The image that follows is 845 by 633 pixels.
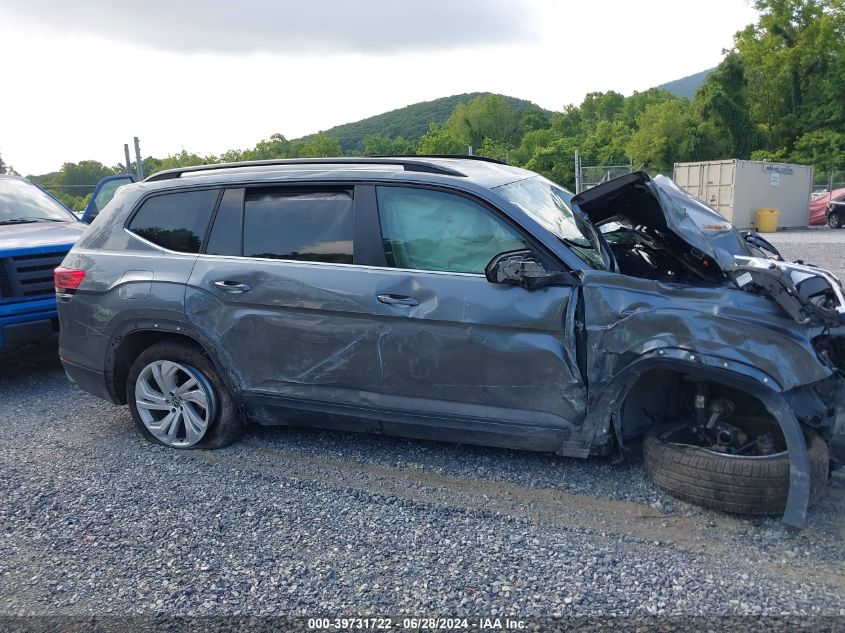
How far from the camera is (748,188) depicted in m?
22.2

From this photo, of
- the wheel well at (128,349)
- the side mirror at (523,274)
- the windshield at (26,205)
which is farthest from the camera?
the windshield at (26,205)

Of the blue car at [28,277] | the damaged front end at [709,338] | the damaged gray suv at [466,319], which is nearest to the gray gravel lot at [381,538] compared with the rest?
the damaged gray suv at [466,319]

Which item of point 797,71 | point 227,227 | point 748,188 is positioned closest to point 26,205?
point 227,227

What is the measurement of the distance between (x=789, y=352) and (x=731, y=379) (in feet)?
0.87

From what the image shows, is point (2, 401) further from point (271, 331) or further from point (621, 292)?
point (621, 292)

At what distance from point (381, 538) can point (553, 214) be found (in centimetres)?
202

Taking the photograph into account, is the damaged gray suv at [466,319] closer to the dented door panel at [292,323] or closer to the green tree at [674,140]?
the dented door panel at [292,323]

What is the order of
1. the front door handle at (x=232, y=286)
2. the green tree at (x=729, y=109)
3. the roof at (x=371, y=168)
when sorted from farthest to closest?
the green tree at (x=729, y=109) → the front door handle at (x=232, y=286) → the roof at (x=371, y=168)

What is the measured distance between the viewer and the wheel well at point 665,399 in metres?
3.46

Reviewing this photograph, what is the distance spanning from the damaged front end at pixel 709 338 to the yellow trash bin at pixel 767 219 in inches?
822

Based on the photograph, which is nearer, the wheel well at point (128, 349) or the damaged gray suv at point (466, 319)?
the damaged gray suv at point (466, 319)

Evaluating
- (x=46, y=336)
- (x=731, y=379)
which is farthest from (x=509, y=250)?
(x=46, y=336)

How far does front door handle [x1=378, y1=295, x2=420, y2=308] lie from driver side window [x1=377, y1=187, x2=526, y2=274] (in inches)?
7.0

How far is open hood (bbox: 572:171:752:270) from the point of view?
3469 millimetres
